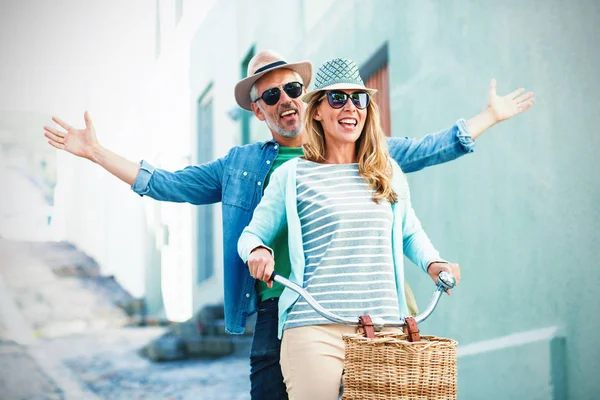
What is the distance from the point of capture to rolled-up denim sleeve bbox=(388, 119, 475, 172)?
2.56 m

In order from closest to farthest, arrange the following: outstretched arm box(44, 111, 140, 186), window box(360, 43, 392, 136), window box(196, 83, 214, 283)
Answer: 1. outstretched arm box(44, 111, 140, 186)
2. window box(360, 43, 392, 136)
3. window box(196, 83, 214, 283)

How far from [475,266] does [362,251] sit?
2271 mm

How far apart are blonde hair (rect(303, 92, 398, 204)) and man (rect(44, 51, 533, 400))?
1.25 ft

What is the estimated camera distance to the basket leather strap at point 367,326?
6.17 ft

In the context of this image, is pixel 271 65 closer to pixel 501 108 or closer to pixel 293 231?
pixel 501 108

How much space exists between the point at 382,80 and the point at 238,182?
2805 mm

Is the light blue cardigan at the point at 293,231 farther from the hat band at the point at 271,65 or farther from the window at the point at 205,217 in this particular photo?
→ the window at the point at 205,217

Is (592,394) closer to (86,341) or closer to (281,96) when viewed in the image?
(281,96)

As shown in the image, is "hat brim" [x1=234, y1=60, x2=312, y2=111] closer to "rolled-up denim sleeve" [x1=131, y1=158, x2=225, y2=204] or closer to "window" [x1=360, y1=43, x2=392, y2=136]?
"rolled-up denim sleeve" [x1=131, y1=158, x2=225, y2=204]

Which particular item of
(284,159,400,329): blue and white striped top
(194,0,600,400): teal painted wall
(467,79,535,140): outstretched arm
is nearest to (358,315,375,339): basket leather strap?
(284,159,400,329): blue and white striped top

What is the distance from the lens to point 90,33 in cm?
599

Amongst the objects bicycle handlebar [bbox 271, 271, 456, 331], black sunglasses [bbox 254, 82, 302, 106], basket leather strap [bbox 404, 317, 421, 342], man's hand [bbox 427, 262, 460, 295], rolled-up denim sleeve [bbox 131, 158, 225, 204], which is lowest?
basket leather strap [bbox 404, 317, 421, 342]

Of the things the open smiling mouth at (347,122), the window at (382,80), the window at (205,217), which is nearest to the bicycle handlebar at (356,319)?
the open smiling mouth at (347,122)

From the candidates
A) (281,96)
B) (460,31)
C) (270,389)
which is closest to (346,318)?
(270,389)
